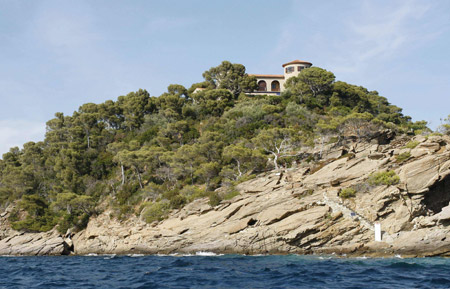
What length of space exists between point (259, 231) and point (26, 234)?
3421 centimetres

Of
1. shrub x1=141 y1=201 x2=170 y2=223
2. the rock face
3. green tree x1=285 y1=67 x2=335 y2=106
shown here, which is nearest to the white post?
shrub x1=141 y1=201 x2=170 y2=223

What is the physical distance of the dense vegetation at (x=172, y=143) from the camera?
50031 mm

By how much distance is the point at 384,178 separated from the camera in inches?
1315

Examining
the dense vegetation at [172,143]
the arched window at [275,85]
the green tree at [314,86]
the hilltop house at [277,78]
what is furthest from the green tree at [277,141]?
the arched window at [275,85]

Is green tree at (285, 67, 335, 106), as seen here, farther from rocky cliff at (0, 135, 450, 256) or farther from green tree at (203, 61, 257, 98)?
rocky cliff at (0, 135, 450, 256)

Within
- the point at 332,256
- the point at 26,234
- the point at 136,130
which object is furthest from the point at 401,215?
the point at 136,130

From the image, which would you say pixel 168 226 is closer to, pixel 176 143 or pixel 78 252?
pixel 78 252

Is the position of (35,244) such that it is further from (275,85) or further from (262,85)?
(275,85)

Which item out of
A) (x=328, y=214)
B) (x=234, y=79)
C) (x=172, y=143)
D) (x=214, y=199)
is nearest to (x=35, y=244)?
(x=214, y=199)

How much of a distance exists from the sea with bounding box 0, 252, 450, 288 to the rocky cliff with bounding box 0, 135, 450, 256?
3.11m

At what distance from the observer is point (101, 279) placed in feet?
75.1

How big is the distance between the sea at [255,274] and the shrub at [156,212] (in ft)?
47.7

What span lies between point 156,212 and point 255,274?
24.6 meters

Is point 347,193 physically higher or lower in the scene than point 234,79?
lower
